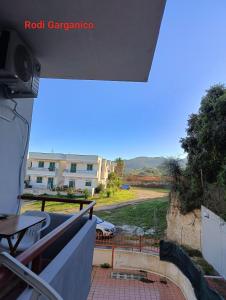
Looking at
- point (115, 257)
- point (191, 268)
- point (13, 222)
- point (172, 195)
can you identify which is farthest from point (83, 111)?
point (13, 222)

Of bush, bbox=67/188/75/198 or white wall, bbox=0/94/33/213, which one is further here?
bush, bbox=67/188/75/198

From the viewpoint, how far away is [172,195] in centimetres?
1237

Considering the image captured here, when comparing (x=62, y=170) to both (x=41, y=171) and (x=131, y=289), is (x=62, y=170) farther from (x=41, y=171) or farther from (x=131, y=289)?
(x=131, y=289)

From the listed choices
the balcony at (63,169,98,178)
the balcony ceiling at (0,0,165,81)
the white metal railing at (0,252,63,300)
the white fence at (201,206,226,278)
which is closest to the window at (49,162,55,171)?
the balcony at (63,169,98,178)

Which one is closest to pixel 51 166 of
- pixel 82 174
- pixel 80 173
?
pixel 80 173

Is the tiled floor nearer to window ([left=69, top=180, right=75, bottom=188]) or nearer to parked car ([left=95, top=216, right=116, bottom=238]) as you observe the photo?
parked car ([left=95, top=216, right=116, bottom=238])

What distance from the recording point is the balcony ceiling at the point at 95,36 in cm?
229

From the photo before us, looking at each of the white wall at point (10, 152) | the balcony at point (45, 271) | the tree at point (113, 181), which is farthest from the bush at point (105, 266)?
the tree at point (113, 181)

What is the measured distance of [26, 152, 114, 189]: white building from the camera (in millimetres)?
30469

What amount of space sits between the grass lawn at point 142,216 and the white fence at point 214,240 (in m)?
5.38

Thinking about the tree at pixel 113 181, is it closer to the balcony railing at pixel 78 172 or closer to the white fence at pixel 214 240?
the balcony railing at pixel 78 172

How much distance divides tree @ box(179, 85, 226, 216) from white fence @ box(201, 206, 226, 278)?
779 millimetres

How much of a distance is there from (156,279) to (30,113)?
804 centimetres

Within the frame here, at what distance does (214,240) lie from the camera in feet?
25.0
